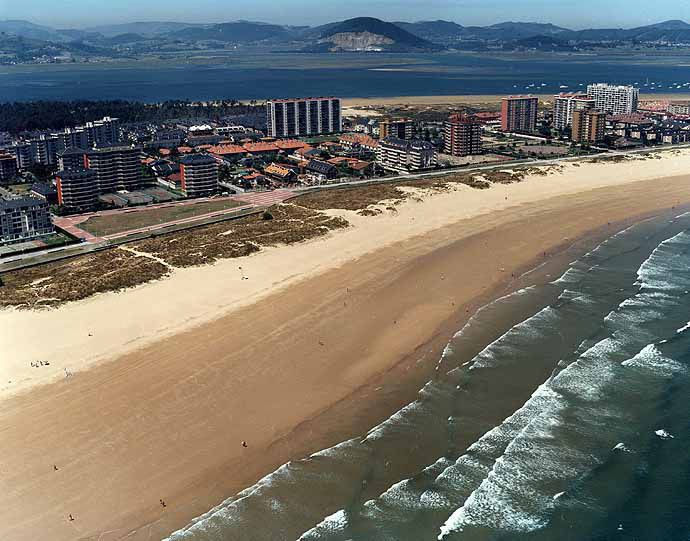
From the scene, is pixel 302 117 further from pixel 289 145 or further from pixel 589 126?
pixel 589 126

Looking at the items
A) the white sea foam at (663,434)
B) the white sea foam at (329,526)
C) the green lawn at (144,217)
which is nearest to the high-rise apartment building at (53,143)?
the green lawn at (144,217)

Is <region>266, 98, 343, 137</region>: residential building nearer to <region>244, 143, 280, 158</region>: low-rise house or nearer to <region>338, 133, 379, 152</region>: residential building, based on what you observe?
<region>338, 133, 379, 152</region>: residential building

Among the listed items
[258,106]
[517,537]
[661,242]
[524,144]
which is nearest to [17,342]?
[517,537]

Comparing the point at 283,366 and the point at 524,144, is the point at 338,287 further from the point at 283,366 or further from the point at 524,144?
the point at 524,144

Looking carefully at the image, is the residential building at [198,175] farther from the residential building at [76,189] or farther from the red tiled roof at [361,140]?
the red tiled roof at [361,140]

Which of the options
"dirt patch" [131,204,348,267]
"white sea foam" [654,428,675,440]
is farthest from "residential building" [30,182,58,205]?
"white sea foam" [654,428,675,440]

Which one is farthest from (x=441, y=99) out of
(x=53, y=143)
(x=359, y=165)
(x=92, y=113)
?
(x=53, y=143)
